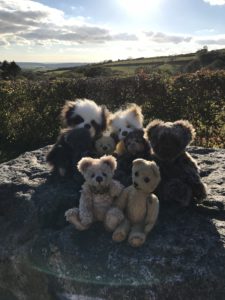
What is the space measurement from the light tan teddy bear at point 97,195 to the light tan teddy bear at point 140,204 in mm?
96

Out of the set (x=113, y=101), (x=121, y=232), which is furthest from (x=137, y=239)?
(x=113, y=101)

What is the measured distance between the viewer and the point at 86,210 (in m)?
3.87

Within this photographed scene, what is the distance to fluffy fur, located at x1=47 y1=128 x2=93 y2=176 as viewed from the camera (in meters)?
4.95

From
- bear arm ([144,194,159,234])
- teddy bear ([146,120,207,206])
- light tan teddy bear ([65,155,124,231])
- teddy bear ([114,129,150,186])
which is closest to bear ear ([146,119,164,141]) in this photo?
teddy bear ([146,120,207,206])

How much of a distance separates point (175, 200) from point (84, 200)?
0.95 metres

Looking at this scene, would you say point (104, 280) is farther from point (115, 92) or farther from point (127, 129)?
point (115, 92)

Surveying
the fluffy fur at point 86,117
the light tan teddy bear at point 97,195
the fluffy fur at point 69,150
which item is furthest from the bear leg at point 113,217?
the fluffy fur at point 86,117

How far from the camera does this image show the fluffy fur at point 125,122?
210 inches

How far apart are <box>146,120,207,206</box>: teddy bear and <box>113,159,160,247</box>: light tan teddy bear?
49 cm

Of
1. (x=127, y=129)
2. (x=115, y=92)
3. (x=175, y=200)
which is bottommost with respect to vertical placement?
(x=115, y=92)

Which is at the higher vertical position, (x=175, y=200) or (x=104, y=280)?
(x=175, y=200)

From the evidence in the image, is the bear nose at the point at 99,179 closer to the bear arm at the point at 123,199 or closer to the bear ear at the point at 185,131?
the bear arm at the point at 123,199

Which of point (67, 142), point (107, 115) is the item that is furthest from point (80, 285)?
point (107, 115)

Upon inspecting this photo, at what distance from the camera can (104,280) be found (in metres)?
3.54
